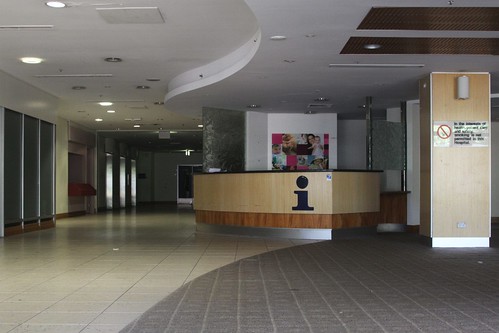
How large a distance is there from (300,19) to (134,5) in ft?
6.47

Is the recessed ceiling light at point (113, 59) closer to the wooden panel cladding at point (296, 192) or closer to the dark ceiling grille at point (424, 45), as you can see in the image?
the wooden panel cladding at point (296, 192)

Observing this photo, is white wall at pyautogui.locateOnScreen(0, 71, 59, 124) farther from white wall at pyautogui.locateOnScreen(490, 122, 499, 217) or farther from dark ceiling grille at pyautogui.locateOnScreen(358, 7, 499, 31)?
white wall at pyautogui.locateOnScreen(490, 122, 499, 217)

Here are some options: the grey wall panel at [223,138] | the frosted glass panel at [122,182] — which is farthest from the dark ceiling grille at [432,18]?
the frosted glass panel at [122,182]

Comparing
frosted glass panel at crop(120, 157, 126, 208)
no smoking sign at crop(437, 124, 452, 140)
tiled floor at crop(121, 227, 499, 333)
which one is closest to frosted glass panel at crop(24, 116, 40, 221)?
tiled floor at crop(121, 227, 499, 333)

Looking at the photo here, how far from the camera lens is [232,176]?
1158cm

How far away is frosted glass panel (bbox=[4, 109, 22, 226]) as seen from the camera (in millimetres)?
11484

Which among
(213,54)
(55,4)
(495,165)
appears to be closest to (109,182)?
(495,165)

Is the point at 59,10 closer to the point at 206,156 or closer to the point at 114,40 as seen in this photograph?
the point at 114,40

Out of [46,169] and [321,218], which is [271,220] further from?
[46,169]

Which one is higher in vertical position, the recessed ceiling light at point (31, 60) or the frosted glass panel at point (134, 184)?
the recessed ceiling light at point (31, 60)

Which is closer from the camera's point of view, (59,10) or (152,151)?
(59,10)

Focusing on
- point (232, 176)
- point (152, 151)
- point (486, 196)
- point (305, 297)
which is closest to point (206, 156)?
point (232, 176)

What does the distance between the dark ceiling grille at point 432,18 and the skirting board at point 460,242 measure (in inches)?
147

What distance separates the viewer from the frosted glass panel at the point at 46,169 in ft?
44.3
